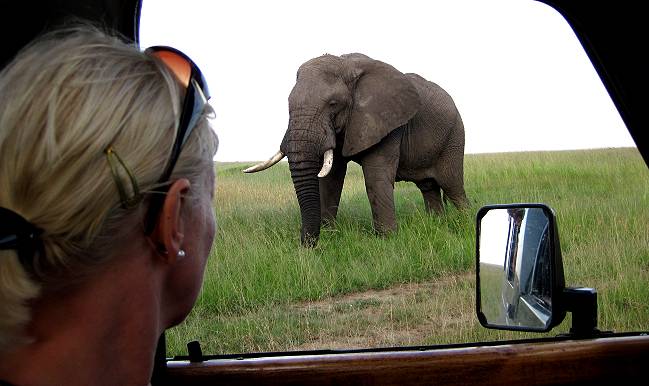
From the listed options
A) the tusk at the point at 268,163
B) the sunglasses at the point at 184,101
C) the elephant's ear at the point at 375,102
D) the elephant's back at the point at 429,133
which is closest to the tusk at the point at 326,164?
the tusk at the point at 268,163

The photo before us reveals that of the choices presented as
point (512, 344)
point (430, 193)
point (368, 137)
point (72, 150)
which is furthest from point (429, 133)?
point (72, 150)

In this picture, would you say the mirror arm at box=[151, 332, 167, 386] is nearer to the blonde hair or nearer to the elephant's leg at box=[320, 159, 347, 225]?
the blonde hair

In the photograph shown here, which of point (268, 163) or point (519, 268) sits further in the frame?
point (268, 163)

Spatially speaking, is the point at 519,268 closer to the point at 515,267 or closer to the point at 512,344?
the point at 515,267

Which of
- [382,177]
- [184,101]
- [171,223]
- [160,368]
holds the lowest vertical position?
[382,177]

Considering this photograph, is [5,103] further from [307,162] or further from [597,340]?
[307,162]

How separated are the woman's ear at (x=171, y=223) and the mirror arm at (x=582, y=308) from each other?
567 millimetres

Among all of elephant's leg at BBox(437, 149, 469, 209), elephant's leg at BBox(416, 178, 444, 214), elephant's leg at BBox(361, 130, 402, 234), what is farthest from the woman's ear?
elephant's leg at BBox(416, 178, 444, 214)

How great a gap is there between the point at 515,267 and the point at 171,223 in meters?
0.60

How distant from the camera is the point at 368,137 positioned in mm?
6672

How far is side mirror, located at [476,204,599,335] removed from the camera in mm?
1094

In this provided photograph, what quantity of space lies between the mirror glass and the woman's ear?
1.76 ft

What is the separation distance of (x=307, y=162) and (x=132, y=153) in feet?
17.3

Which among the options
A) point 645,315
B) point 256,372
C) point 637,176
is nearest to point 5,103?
point 256,372
